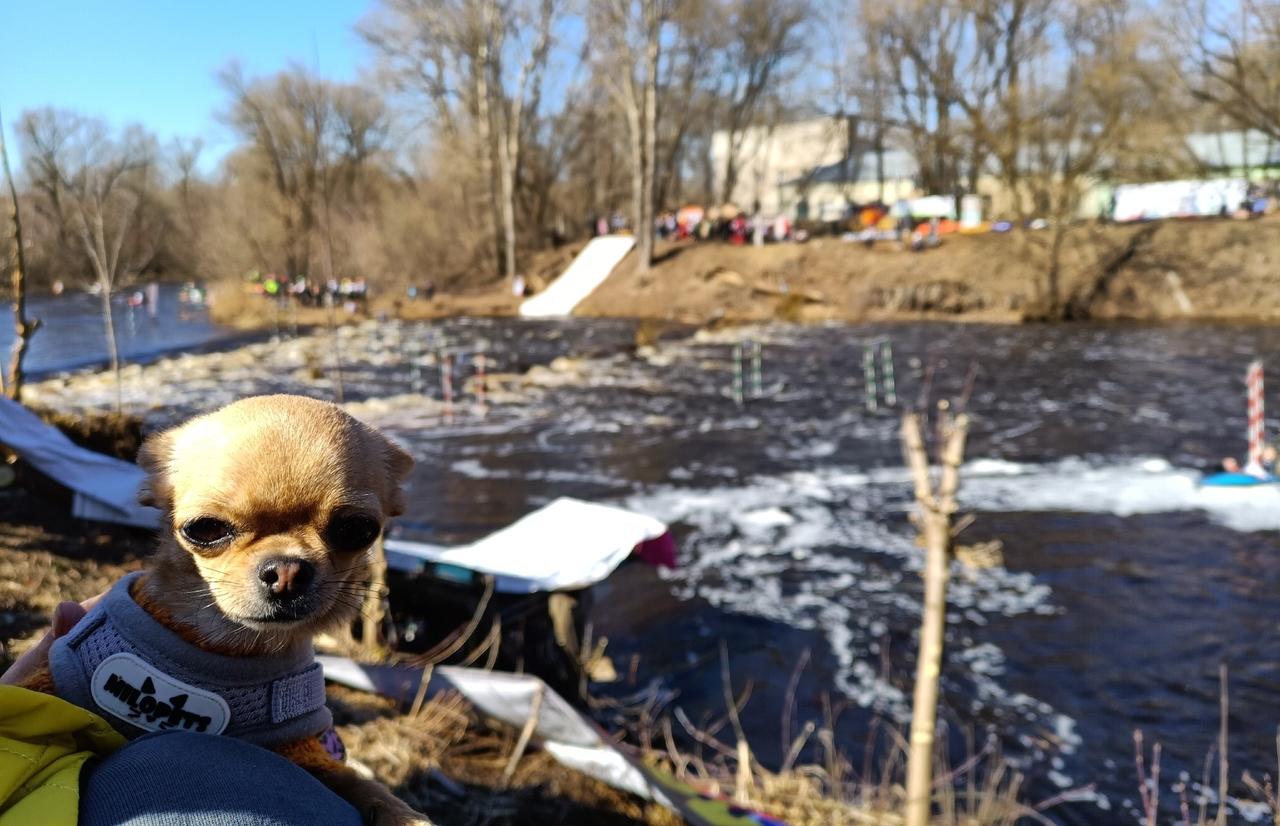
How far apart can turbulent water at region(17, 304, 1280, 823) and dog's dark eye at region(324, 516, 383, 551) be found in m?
5.84

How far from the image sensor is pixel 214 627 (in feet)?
4.92

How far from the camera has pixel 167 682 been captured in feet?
4.72

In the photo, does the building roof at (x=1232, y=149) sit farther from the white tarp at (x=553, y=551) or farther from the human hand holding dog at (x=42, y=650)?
the human hand holding dog at (x=42, y=650)

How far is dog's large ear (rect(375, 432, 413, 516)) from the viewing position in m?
1.77

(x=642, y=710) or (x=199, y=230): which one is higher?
(x=199, y=230)

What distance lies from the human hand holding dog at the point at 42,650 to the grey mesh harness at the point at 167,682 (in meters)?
0.08

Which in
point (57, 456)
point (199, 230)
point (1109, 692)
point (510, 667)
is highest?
point (199, 230)

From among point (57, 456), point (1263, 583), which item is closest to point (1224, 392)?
point (1263, 583)

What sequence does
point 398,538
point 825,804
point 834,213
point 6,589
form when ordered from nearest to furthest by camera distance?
point 825,804
point 6,589
point 398,538
point 834,213

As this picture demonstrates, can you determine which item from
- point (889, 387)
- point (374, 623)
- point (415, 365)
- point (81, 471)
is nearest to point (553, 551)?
point (374, 623)

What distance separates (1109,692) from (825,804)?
3.74 meters

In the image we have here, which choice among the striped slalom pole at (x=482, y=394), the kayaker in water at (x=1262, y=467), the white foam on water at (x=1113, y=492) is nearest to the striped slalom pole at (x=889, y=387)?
the white foam on water at (x=1113, y=492)

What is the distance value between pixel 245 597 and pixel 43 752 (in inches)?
13.3

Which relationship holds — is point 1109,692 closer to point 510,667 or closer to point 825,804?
point 825,804
